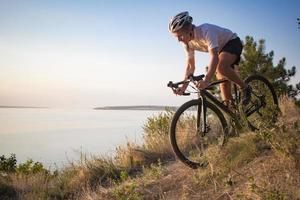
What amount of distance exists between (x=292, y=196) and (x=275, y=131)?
3.13 feet

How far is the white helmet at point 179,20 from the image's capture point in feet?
18.1

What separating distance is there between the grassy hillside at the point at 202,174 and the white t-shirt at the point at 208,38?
1.46 m

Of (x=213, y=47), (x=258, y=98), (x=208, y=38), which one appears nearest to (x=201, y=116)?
(x=213, y=47)

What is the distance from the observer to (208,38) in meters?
5.46

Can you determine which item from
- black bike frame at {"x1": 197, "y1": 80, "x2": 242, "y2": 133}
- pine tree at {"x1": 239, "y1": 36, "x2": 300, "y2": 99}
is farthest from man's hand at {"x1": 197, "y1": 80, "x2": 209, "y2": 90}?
pine tree at {"x1": 239, "y1": 36, "x2": 300, "y2": 99}

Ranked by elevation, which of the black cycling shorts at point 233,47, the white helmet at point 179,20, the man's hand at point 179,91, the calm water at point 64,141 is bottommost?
the calm water at point 64,141

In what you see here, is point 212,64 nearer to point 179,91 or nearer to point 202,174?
point 179,91

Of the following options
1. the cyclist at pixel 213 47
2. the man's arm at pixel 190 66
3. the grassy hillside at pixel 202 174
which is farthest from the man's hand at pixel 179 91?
the grassy hillside at pixel 202 174

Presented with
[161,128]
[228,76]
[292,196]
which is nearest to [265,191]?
[292,196]

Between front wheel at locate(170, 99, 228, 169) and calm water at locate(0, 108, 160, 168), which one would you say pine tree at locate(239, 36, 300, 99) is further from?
front wheel at locate(170, 99, 228, 169)

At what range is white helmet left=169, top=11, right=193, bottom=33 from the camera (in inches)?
217

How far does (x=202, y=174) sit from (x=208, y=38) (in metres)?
1.97

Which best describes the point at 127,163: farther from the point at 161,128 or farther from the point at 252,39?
the point at 252,39

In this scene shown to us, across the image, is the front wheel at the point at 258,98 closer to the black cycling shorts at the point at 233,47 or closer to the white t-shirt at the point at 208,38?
the black cycling shorts at the point at 233,47
